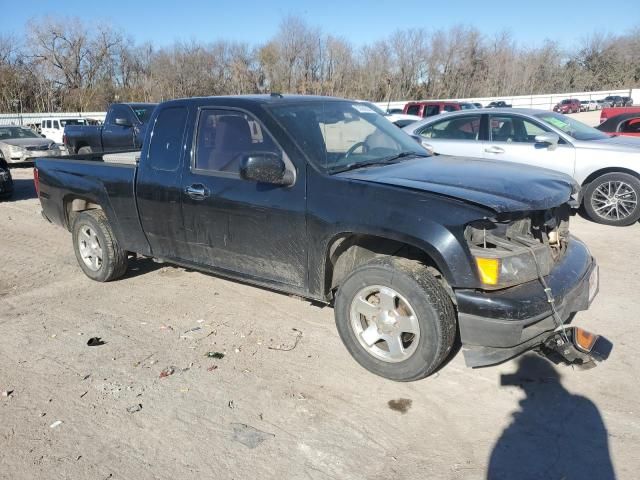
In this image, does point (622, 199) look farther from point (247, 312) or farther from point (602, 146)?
point (247, 312)

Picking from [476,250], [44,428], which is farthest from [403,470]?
[44,428]

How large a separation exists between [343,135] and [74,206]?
11.2 ft

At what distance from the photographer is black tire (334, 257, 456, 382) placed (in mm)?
3158

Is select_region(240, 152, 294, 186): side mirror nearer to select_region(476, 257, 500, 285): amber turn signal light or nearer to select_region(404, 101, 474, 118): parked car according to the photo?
select_region(476, 257, 500, 285): amber turn signal light

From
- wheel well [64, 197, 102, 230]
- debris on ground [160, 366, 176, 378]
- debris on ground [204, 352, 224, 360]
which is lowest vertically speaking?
debris on ground [160, 366, 176, 378]

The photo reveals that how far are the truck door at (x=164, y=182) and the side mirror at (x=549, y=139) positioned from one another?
534 centimetres

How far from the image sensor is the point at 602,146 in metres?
7.54

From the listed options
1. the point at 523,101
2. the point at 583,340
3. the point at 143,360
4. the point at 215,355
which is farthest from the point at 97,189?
the point at 523,101

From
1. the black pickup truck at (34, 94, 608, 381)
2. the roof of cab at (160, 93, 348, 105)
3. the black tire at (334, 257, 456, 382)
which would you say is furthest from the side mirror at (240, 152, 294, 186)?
the black tire at (334, 257, 456, 382)

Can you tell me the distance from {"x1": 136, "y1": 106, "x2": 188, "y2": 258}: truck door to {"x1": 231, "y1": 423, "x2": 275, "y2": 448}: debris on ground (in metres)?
1.99

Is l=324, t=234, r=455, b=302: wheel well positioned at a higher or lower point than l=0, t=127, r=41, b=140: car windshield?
lower

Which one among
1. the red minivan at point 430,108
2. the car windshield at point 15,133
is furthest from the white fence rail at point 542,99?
the car windshield at point 15,133

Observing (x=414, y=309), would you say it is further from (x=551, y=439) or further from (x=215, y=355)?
(x=215, y=355)

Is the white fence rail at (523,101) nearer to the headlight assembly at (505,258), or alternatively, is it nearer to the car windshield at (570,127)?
the car windshield at (570,127)
